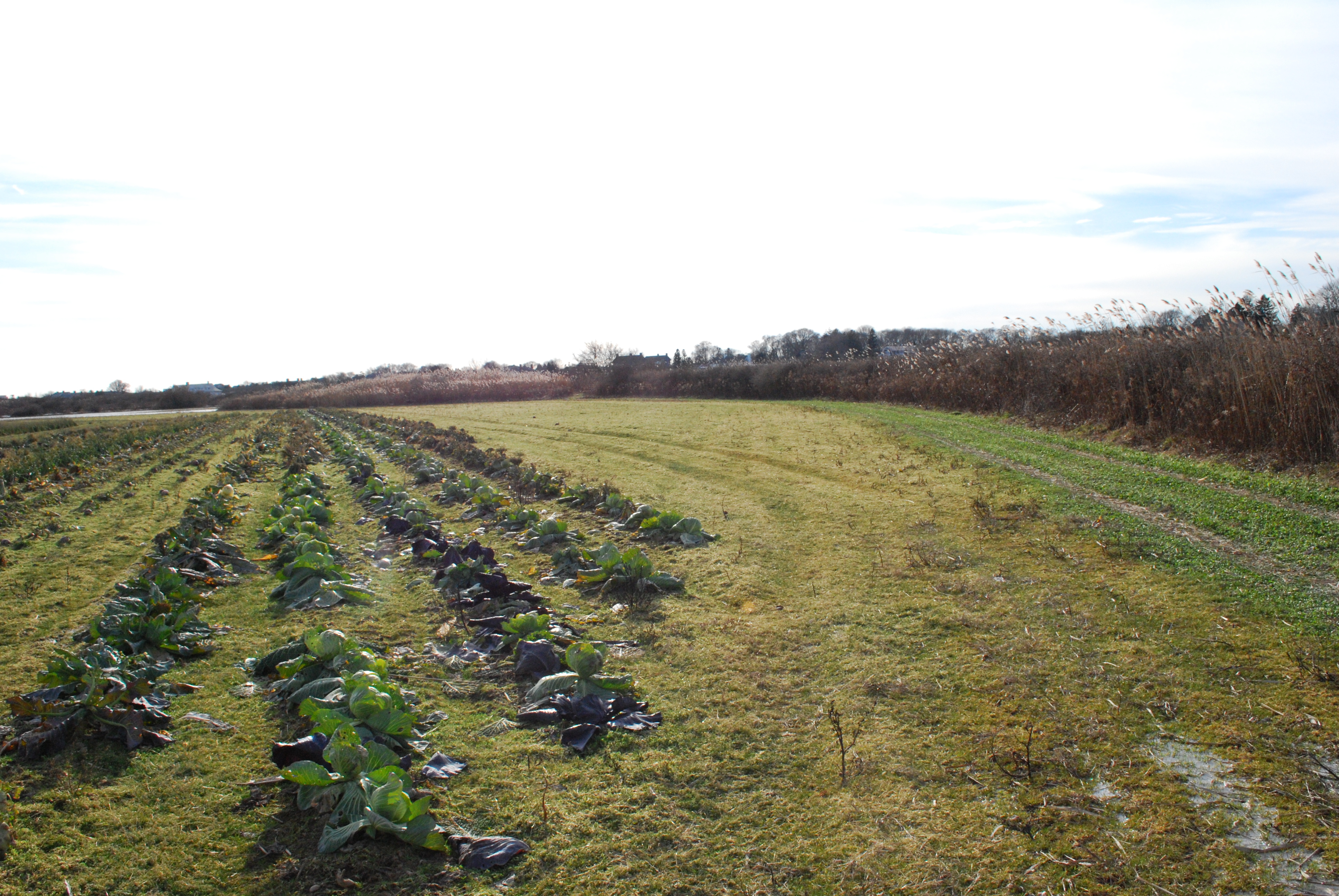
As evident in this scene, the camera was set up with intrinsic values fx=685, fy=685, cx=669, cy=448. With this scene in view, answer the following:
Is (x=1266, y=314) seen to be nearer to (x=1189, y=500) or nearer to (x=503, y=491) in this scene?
(x=1189, y=500)

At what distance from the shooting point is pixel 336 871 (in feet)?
9.09

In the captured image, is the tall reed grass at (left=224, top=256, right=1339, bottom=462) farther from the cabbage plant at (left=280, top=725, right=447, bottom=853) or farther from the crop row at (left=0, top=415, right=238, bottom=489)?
the crop row at (left=0, top=415, right=238, bottom=489)

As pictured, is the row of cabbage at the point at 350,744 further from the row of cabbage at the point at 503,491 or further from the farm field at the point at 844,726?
the row of cabbage at the point at 503,491

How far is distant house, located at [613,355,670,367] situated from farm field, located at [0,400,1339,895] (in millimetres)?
38430

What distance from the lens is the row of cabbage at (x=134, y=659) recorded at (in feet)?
11.8

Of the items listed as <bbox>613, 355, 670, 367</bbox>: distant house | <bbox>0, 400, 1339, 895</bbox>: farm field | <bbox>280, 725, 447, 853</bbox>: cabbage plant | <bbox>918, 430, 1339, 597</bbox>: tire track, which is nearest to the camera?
<bbox>0, 400, 1339, 895</bbox>: farm field

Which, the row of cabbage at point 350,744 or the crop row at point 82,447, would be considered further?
the crop row at point 82,447

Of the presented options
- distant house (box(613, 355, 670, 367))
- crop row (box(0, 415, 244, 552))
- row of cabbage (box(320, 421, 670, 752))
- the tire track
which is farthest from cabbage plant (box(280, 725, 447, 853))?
distant house (box(613, 355, 670, 367))

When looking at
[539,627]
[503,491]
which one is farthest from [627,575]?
[503,491]

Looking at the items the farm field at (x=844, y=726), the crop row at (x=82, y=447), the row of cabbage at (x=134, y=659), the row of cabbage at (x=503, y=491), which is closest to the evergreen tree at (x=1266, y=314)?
the farm field at (x=844, y=726)

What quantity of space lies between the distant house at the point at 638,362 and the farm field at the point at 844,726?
126 feet

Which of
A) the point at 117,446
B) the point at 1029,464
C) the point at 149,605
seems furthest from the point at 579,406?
the point at 149,605

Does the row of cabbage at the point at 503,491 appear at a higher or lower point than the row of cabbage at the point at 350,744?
higher

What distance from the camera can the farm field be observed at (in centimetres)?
276
